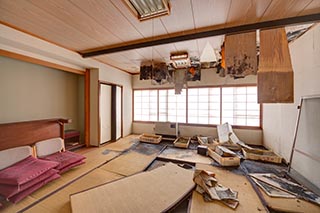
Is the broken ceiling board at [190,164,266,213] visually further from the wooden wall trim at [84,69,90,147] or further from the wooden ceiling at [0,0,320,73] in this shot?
the wooden wall trim at [84,69,90,147]

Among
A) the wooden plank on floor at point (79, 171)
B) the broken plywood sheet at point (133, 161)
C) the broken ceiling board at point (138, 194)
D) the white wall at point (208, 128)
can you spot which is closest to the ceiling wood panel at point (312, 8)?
the white wall at point (208, 128)

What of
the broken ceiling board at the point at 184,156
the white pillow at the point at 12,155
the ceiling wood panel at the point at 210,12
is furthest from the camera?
the broken ceiling board at the point at 184,156

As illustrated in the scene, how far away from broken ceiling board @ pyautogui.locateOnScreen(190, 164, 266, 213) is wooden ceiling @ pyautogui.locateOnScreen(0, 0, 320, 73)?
2.29m

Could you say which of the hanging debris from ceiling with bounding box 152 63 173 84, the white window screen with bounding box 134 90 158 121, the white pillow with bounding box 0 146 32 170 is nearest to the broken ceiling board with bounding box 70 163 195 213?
the white pillow with bounding box 0 146 32 170

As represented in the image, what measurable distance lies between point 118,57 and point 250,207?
3.73 metres

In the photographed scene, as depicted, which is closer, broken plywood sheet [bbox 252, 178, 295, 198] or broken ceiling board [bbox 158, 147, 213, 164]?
broken plywood sheet [bbox 252, 178, 295, 198]

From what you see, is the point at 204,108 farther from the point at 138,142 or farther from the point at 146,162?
the point at 146,162

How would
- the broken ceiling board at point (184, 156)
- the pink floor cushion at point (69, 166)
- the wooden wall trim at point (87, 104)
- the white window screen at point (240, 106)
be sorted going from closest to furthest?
the pink floor cushion at point (69, 166), the broken ceiling board at point (184, 156), the wooden wall trim at point (87, 104), the white window screen at point (240, 106)

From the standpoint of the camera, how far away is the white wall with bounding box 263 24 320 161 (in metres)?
2.01

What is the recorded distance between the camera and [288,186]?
1.97m

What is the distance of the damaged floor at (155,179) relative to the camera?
1.60 m

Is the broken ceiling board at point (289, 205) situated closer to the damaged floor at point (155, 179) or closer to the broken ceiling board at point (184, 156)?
the damaged floor at point (155, 179)

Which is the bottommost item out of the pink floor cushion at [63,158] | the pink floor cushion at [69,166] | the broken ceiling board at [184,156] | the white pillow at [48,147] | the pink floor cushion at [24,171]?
the broken ceiling board at [184,156]

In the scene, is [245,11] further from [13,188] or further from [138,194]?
[13,188]
